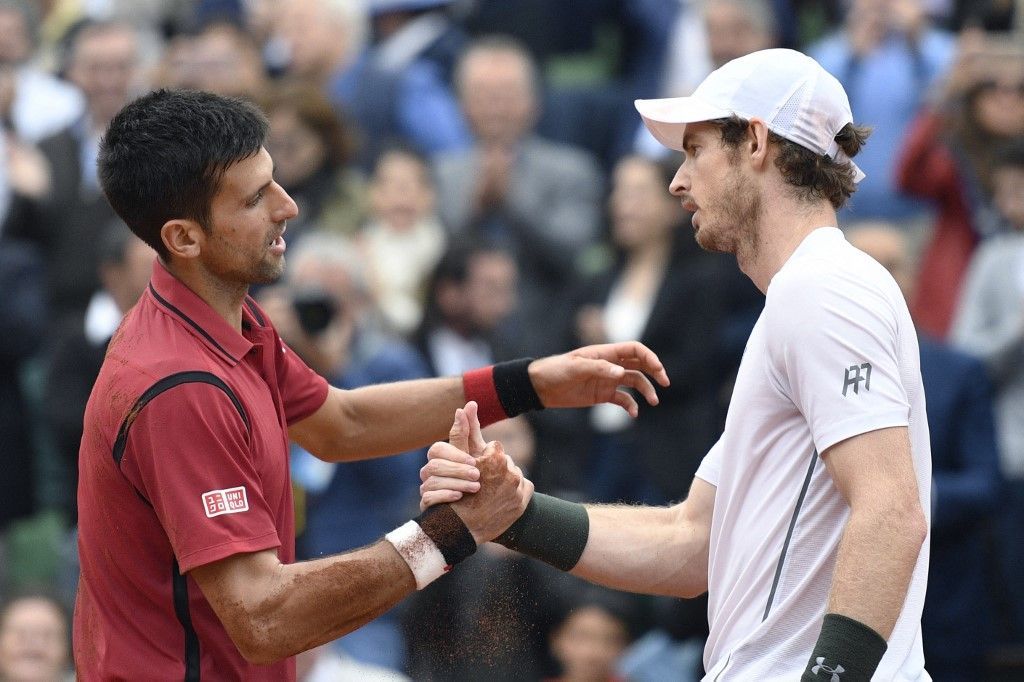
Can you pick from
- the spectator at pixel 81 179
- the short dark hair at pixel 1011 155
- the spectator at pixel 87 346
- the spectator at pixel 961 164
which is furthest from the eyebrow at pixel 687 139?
the spectator at pixel 81 179

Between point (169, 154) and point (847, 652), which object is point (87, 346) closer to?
point (169, 154)

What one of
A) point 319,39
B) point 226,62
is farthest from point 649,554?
point 319,39

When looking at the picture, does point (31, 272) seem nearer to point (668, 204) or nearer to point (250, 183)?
point (668, 204)

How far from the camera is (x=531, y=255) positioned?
9055mm

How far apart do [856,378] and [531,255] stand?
516 cm

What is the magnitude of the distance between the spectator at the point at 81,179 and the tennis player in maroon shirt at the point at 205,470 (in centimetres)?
Answer: 455

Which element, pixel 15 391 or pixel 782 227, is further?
pixel 15 391

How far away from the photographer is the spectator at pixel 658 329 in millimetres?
7957

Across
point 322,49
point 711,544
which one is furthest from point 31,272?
point 711,544

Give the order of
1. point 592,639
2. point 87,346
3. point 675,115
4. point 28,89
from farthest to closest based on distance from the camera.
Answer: point 28,89
point 87,346
point 592,639
point 675,115

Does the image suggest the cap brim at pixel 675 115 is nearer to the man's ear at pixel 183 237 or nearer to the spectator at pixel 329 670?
the man's ear at pixel 183 237

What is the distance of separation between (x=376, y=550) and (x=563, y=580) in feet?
11.0

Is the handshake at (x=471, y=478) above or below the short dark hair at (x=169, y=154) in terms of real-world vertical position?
below

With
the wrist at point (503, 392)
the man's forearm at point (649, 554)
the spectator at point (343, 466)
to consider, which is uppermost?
the wrist at point (503, 392)
